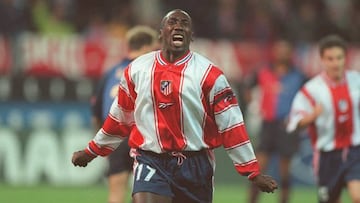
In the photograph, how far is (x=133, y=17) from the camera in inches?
758

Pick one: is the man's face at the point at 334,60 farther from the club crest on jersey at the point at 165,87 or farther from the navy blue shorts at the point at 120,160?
the club crest on jersey at the point at 165,87

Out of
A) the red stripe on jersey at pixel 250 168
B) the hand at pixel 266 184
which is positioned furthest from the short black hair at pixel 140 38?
the hand at pixel 266 184

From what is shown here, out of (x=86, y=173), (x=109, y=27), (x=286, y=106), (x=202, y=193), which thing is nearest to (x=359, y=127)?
(x=202, y=193)

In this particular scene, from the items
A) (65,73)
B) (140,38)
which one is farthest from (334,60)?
(65,73)

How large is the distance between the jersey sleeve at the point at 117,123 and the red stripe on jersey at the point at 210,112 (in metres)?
0.59

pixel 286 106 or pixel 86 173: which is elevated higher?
pixel 286 106

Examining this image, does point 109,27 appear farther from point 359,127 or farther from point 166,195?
point 166,195

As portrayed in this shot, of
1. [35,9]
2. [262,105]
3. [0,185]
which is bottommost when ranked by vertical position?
[0,185]

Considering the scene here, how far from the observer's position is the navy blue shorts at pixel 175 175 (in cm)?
837

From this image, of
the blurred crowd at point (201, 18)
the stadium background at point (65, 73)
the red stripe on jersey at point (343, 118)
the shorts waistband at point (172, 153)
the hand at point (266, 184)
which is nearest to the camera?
the hand at point (266, 184)

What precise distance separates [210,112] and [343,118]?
2.86 m

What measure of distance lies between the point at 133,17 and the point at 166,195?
11170mm

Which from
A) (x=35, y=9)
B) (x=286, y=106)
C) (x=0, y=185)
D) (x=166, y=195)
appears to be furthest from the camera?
(x=35, y=9)

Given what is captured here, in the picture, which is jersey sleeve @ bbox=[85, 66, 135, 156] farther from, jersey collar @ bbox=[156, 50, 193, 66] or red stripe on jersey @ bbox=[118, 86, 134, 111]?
jersey collar @ bbox=[156, 50, 193, 66]
